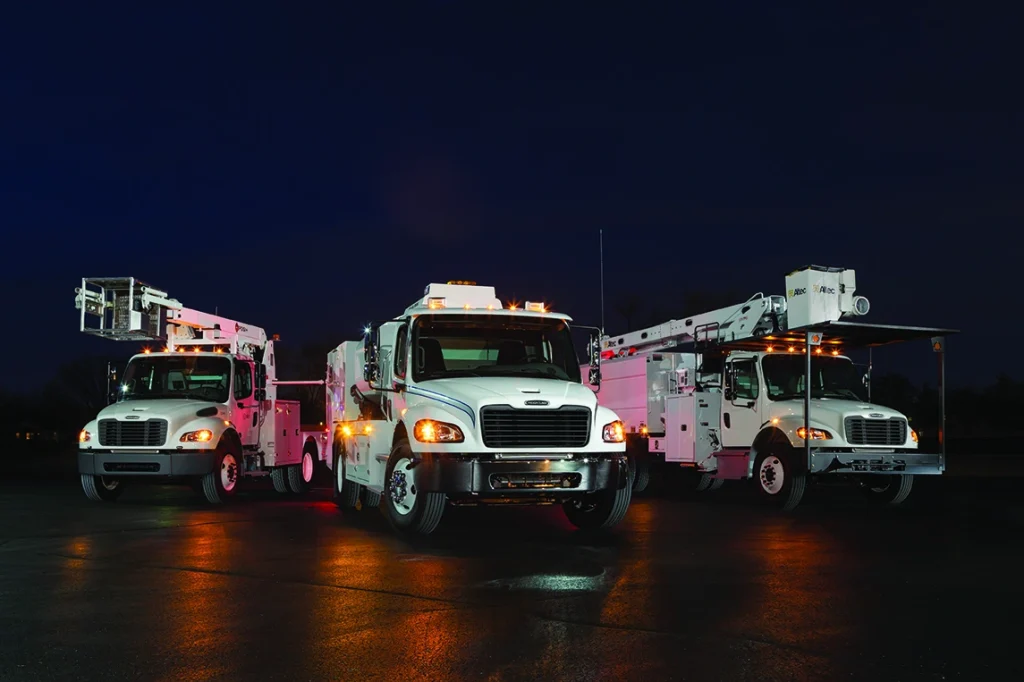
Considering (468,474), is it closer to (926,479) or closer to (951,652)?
(951,652)

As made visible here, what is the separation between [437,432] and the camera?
11766 millimetres

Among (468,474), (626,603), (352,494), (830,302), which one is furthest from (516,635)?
(830,302)

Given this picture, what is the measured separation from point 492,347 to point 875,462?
21.6ft

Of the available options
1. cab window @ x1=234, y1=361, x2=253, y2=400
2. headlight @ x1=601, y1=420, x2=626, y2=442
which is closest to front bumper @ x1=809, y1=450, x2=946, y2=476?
headlight @ x1=601, y1=420, x2=626, y2=442

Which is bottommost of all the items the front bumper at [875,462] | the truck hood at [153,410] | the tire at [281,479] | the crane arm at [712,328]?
the tire at [281,479]

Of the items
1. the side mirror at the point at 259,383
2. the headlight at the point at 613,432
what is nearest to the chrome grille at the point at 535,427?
the headlight at the point at 613,432

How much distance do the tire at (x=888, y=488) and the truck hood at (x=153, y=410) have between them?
11.6 metres

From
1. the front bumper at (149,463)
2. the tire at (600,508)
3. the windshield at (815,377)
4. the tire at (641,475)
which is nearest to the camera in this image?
the tire at (600,508)

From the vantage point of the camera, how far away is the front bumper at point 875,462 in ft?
51.6

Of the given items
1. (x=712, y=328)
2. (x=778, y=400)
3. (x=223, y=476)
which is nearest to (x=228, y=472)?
(x=223, y=476)

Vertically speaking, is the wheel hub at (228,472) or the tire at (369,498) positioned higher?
the wheel hub at (228,472)

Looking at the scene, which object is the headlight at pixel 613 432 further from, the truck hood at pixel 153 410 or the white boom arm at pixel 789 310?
the truck hood at pixel 153 410

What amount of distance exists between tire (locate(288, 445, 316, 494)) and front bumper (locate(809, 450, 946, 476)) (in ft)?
35.4

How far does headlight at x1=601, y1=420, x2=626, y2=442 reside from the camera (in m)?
12.3
